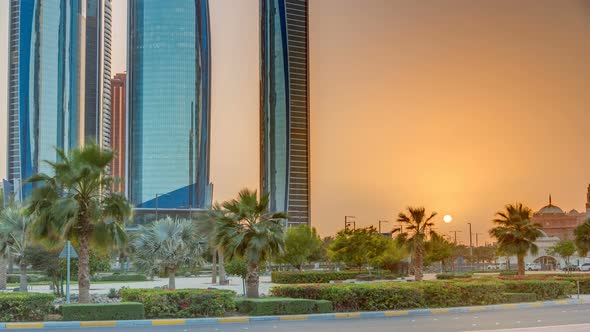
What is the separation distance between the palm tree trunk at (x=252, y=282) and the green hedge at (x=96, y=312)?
26.9 ft

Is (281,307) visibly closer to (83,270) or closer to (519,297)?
(83,270)

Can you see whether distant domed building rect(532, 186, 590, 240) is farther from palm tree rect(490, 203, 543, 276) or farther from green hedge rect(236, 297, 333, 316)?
green hedge rect(236, 297, 333, 316)

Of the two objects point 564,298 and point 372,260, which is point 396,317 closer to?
point 564,298

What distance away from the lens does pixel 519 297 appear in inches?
1474

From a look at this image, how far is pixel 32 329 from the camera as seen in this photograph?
25.1m

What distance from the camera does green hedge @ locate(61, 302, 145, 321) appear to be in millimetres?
26750

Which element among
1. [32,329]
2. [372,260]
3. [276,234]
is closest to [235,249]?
[276,234]

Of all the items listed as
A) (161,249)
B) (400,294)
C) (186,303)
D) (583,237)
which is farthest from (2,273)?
(583,237)

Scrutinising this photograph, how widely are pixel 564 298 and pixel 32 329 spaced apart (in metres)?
27.2

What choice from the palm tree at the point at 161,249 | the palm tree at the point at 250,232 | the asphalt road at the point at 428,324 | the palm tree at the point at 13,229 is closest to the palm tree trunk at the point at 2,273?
the palm tree at the point at 13,229

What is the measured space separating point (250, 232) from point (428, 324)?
11920 mm

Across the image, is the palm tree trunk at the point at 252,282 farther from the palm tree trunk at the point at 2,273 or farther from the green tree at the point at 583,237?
the green tree at the point at 583,237

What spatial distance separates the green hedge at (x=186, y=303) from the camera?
1117 inches

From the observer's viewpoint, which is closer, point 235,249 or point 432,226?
point 235,249
